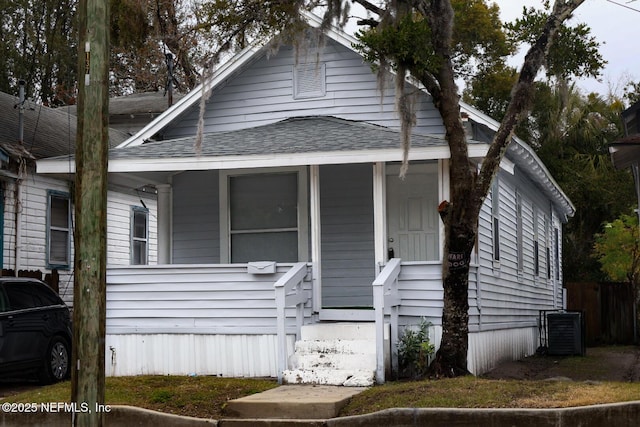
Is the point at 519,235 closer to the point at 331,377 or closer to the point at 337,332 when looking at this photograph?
the point at 337,332

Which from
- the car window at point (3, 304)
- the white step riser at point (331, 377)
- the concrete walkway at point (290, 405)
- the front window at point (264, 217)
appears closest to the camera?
the concrete walkway at point (290, 405)

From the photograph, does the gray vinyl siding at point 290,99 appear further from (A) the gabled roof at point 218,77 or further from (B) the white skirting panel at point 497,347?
(B) the white skirting panel at point 497,347

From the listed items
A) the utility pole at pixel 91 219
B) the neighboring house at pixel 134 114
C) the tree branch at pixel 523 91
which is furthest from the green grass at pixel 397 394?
the neighboring house at pixel 134 114

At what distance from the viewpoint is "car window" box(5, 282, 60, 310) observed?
14.0m

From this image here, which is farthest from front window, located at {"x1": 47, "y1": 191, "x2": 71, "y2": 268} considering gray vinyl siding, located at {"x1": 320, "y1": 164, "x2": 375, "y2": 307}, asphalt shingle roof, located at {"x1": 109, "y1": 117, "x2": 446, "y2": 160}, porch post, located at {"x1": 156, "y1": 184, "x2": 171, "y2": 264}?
gray vinyl siding, located at {"x1": 320, "y1": 164, "x2": 375, "y2": 307}

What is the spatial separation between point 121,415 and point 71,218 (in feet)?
35.1

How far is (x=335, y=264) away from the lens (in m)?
16.1

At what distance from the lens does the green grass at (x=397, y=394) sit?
34.0 feet

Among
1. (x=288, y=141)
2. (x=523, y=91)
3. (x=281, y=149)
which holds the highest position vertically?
(x=523, y=91)

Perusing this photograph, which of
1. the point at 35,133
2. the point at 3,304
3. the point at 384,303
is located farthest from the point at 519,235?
the point at 3,304

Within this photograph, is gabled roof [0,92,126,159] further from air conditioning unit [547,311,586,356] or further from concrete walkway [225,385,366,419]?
air conditioning unit [547,311,586,356]

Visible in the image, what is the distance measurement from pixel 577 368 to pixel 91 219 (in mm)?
10825

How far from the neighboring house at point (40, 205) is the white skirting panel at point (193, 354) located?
331 cm

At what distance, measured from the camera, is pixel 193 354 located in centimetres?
1441
